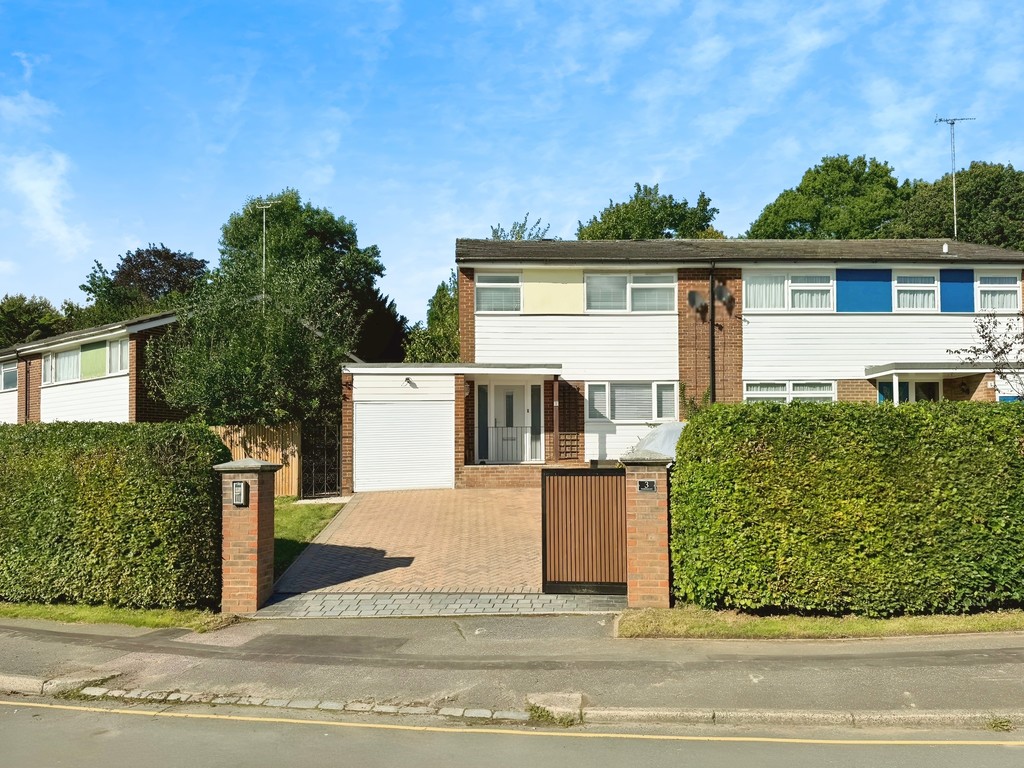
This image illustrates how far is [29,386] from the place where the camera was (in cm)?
2830

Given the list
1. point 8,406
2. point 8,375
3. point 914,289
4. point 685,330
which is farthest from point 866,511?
point 8,375

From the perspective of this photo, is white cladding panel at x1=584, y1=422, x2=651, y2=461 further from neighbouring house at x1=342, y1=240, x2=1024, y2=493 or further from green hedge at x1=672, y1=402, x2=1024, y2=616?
green hedge at x1=672, y1=402, x2=1024, y2=616

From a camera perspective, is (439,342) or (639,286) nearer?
(639,286)

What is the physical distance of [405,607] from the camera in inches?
363

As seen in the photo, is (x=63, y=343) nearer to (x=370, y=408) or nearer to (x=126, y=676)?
(x=370, y=408)

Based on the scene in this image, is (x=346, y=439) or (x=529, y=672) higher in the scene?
(x=346, y=439)

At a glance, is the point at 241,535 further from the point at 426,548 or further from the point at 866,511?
the point at 866,511

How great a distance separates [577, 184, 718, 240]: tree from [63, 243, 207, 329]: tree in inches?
934

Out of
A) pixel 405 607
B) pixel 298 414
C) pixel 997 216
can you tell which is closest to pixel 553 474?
pixel 405 607

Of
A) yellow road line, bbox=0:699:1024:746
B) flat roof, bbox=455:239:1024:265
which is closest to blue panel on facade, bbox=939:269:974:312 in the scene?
flat roof, bbox=455:239:1024:265

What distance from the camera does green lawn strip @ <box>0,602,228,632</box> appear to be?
28.7ft

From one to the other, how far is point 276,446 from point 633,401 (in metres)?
9.94

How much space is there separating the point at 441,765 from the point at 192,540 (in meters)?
5.41

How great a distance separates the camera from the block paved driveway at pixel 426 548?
10305mm
